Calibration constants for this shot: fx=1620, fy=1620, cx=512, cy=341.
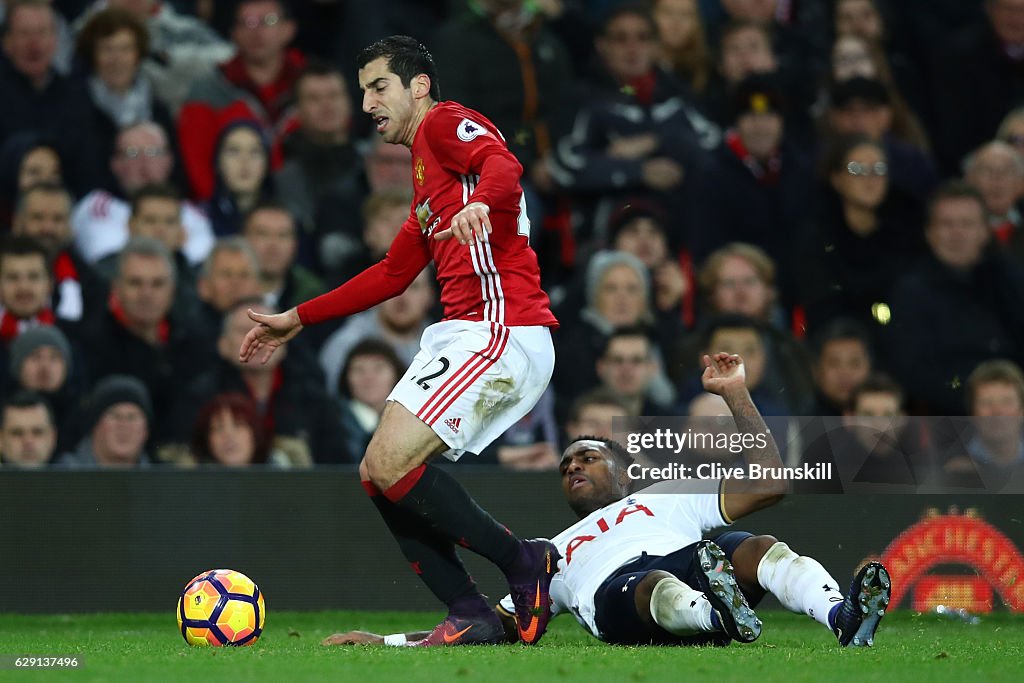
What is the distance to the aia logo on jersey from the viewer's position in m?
6.23

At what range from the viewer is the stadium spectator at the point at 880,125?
1095 centimetres

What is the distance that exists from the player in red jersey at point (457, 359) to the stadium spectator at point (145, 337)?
3394mm

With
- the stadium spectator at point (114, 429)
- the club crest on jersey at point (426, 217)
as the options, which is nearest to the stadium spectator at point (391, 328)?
the stadium spectator at point (114, 429)

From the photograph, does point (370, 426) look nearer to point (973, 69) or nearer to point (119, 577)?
point (119, 577)

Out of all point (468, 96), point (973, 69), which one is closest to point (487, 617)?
point (468, 96)

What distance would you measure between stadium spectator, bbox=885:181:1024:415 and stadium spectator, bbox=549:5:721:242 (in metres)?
1.61

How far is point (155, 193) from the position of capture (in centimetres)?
1009

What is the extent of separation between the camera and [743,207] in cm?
1083

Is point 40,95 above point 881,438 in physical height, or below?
above

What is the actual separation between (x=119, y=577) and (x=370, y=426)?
1711 mm

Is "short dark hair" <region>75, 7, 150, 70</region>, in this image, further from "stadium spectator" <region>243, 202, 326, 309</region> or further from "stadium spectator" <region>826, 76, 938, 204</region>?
"stadium spectator" <region>826, 76, 938, 204</region>

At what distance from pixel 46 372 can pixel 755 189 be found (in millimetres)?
4756

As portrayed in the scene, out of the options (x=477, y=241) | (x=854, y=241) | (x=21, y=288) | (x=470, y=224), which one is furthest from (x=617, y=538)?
(x=854, y=241)

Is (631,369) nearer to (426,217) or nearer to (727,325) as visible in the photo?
(727,325)
